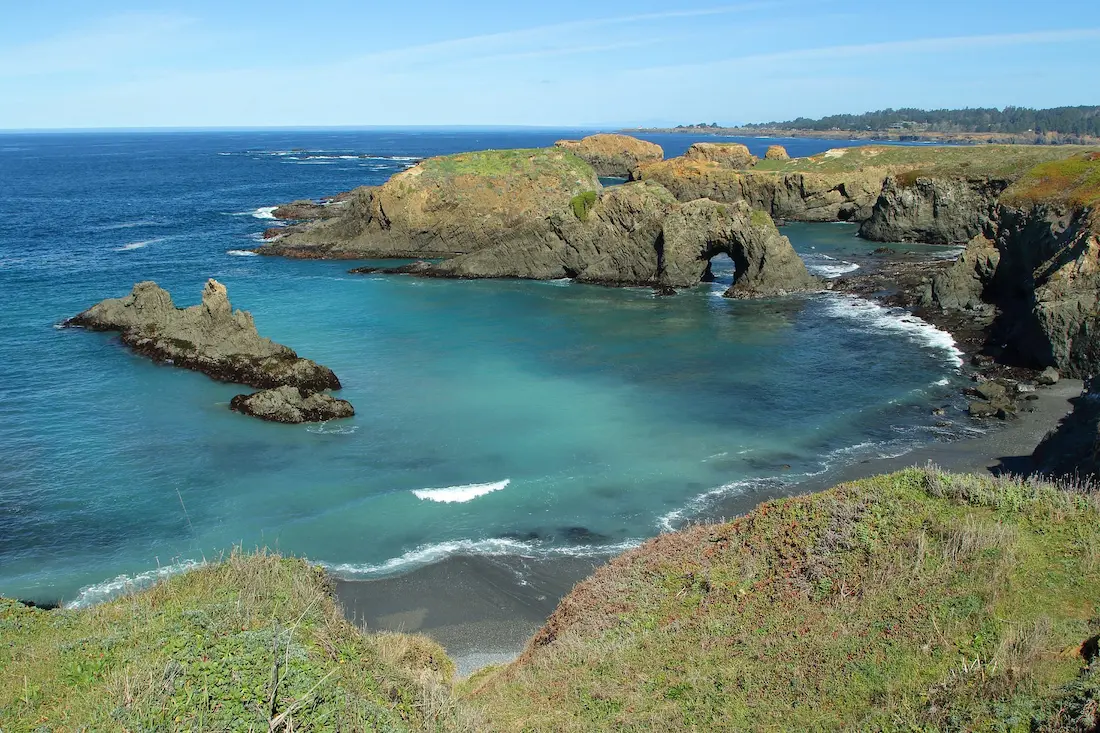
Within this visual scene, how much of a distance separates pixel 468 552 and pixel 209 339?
25477mm

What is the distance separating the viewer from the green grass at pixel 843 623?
1096 centimetres

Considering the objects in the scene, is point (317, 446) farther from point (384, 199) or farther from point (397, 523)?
point (384, 199)

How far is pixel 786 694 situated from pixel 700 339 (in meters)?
36.6

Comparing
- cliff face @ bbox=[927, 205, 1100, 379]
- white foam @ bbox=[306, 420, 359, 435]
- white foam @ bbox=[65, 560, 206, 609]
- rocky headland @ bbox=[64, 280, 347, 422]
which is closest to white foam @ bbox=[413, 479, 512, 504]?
white foam @ bbox=[306, 420, 359, 435]

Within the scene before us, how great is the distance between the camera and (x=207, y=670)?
10258mm

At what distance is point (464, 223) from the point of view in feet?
254

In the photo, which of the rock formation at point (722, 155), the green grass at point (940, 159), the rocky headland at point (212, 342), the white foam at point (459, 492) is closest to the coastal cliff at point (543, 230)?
the rocky headland at point (212, 342)

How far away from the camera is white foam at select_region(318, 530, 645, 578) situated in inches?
921

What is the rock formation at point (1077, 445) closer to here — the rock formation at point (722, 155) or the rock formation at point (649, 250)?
the rock formation at point (649, 250)

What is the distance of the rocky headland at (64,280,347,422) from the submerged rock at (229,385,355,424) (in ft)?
0.18

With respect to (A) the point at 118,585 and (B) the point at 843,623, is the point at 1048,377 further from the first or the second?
(A) the point at 118,585

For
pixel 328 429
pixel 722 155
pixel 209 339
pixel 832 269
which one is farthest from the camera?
pixel 722 155

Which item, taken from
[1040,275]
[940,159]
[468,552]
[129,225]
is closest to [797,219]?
[940,159]

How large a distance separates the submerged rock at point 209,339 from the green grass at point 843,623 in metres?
25.8
